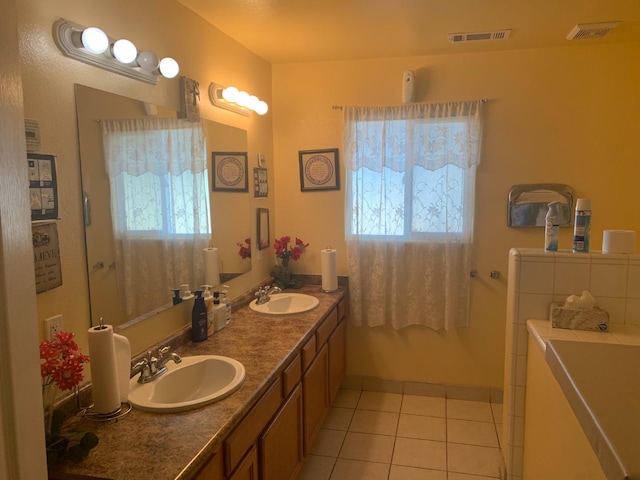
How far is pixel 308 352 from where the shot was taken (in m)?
2.44

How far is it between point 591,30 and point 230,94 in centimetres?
217

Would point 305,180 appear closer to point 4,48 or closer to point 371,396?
point 371,396

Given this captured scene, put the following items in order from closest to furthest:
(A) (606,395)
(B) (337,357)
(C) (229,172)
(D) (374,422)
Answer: (A) (606,395), (C) (229,172), (D) (374,422), (B) (337,357)

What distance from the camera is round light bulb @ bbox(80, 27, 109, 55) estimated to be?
1.56 m

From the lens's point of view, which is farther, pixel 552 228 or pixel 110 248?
pixel 552 228

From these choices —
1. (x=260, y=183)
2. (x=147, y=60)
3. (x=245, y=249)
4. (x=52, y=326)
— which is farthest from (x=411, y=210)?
(x=52, y=326)

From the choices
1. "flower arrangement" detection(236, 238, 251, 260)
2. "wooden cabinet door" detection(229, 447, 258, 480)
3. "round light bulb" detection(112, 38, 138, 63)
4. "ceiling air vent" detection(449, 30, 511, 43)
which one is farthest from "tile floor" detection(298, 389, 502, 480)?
"ceiling air vent" detection(449, 30, 511, 43)

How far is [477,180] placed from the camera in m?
3.17

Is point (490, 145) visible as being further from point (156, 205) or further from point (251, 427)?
point (251, 427)

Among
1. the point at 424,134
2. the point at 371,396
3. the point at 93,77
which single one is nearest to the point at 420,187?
the point at 424,134

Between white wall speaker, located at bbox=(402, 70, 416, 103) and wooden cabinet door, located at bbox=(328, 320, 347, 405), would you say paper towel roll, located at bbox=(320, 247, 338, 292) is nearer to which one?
wooden cabinet door, located at bbox=(328, 320, 347, 405)

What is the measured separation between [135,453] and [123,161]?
3.70ft

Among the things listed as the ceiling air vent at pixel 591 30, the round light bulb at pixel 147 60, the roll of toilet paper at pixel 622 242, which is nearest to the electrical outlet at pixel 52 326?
the round light bulb at pixel 147 60

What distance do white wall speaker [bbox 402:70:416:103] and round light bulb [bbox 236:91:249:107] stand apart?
3.65 ft
